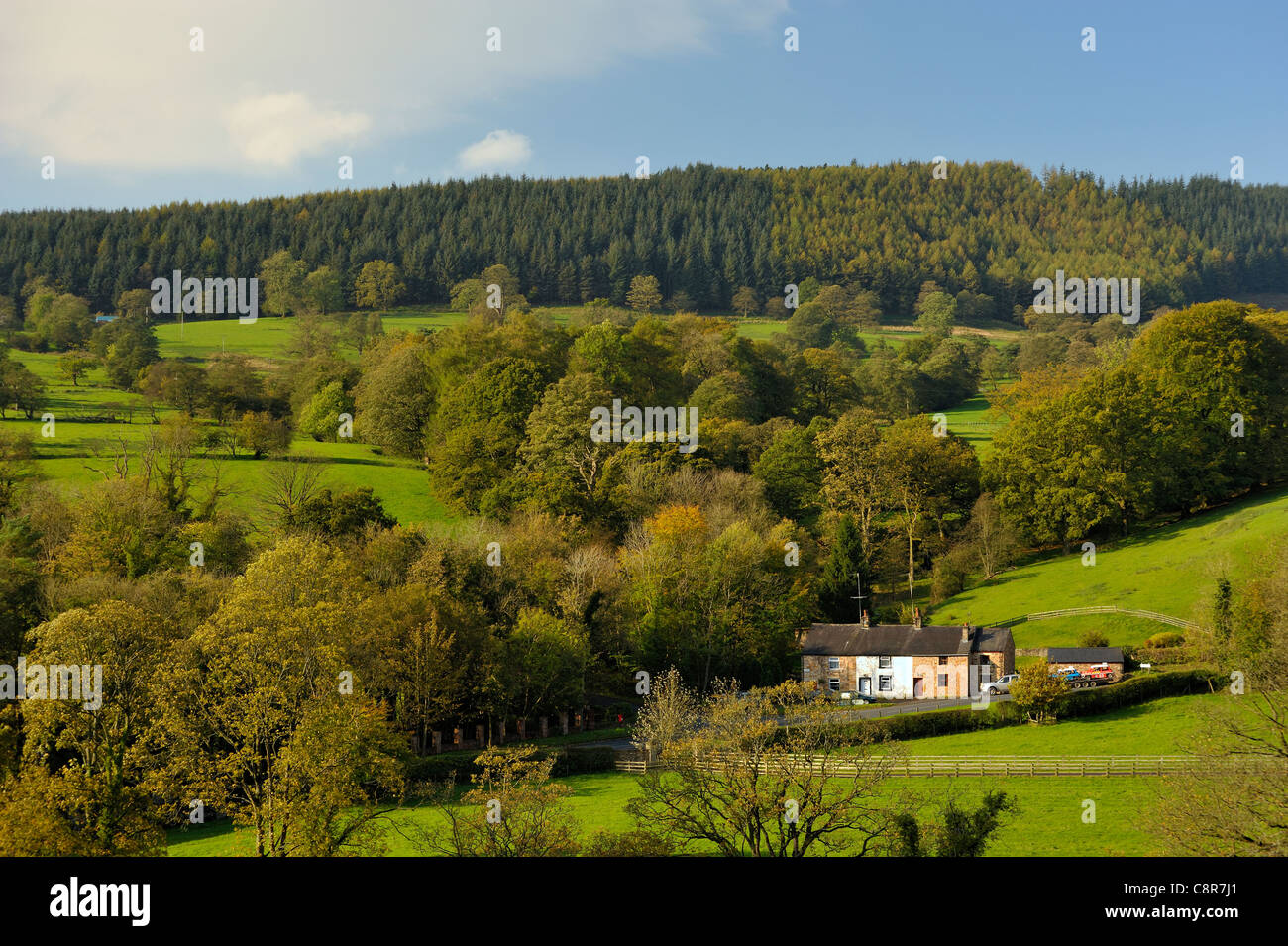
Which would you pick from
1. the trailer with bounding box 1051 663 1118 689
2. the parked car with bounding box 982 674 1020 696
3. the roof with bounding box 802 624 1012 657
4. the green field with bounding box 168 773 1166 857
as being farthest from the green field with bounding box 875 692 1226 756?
the roof with bounding box 802 624 1012 657

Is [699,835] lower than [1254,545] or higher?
lower

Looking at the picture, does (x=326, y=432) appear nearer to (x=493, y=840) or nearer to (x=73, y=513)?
(x=73, y=513)

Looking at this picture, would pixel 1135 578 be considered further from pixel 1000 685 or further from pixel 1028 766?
pixel 1028 766

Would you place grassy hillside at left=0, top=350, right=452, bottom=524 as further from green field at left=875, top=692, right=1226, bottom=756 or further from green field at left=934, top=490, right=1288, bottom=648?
green field at left=875, top=692, right=1226, bottom=756

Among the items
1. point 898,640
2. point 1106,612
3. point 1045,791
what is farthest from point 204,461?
point 1045,791

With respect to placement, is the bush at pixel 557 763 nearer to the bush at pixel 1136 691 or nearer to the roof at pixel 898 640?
the roof at pixel 898 640

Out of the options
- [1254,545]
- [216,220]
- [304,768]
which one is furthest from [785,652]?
[216,220]
